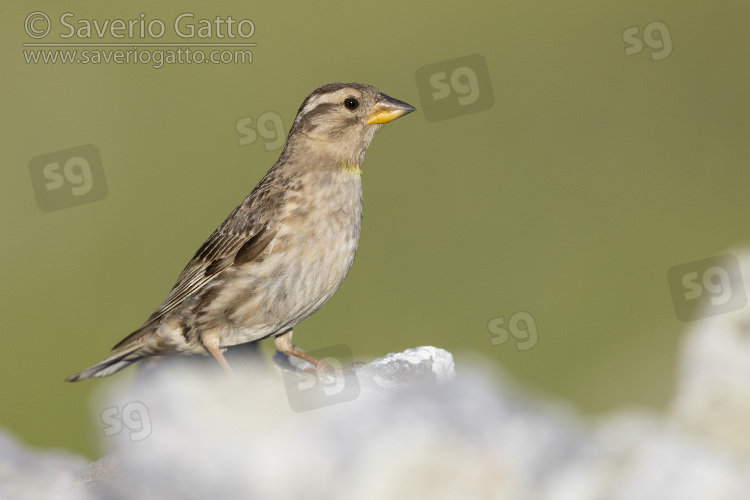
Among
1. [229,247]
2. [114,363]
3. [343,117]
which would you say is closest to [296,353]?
[229,247]

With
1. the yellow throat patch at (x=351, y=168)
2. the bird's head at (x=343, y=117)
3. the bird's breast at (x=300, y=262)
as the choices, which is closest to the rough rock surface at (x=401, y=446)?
the bird's breast at (x=300, y=262)

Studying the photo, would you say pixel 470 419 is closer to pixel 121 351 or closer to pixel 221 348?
pixel 221 348

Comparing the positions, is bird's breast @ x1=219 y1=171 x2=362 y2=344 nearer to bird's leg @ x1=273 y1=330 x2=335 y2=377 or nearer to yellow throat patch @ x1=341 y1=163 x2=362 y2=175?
yellow throat patch @ x1=341 y1=163 x2=362 y2=175

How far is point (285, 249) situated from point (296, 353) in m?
1.09

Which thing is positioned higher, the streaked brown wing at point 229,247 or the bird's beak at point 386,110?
the bird's beak at point 386,110

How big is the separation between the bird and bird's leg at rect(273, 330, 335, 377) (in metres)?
0.02

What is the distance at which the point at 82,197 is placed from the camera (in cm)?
973

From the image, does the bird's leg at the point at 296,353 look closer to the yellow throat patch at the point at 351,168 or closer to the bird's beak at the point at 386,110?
the yellow throat patch at the point at 351,168

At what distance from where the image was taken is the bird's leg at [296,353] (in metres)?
6.42

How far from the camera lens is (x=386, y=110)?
6.32 meters

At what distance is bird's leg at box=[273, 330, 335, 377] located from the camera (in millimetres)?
6422

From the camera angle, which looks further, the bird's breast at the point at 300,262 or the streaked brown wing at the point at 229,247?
the streaked brown wing at the point at 229,247

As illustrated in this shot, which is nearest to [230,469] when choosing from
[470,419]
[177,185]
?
[470,419]

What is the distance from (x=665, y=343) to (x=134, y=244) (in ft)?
20.9
